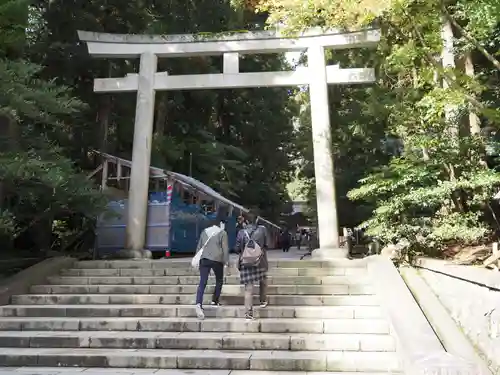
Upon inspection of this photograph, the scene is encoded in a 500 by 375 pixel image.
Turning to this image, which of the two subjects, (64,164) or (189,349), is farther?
(64,164)

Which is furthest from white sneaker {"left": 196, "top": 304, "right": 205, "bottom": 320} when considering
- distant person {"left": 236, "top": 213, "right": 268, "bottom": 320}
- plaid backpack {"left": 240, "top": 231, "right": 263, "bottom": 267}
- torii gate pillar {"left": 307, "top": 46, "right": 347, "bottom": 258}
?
torii gate pillar {"left": 307, "top": 46, "right": 347, "bottom": 258}

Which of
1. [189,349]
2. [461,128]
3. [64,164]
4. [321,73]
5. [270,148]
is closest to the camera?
[189,349]

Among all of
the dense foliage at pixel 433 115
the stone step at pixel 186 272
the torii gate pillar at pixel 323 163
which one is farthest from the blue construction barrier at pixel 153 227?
the dense foliage at pixel 433 115

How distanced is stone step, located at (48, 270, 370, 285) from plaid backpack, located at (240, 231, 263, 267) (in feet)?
5.47

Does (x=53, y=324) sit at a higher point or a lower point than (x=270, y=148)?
lower

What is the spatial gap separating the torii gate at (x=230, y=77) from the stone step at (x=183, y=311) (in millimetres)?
4136

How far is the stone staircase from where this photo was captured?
17.6ft

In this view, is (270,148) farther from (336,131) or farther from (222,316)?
(222,316)

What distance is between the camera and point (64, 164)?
28.4ft

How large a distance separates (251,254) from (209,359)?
5.44 feet

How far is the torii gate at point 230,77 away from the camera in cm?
1130

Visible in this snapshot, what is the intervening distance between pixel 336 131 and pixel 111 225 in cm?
774

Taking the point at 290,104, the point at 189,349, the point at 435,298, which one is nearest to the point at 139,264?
the point at 189,349

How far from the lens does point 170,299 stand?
24.3 feet
